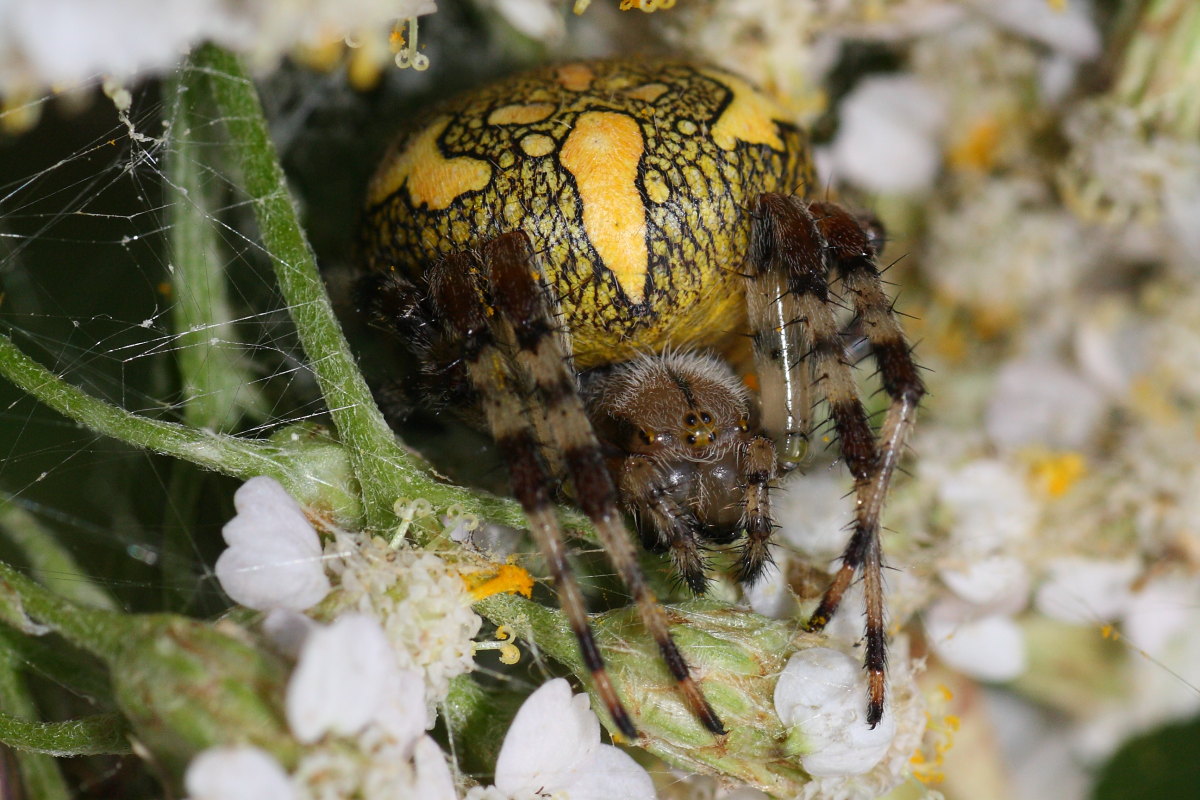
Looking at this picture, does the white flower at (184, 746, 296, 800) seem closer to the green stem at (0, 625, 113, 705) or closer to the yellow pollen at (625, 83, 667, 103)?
the green stem at (0, 625, 113, 705)

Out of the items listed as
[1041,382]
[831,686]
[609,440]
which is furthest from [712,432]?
[1041,382]

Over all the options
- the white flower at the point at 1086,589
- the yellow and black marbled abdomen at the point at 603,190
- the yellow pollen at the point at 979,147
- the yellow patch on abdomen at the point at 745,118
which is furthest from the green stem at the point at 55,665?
the yellow pollen at the point at 979,147

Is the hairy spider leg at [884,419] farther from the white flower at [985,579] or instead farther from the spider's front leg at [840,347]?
the white flower at [985,579]

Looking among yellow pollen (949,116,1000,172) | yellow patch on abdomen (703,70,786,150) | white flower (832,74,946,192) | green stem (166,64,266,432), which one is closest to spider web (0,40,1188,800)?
green stem (166,64,266,432)

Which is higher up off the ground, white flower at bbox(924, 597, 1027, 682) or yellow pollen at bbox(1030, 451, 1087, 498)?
yellow pollen at bbox(1030, 451, 1087, 498)

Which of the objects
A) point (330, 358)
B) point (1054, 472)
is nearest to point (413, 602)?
point (330, 358)

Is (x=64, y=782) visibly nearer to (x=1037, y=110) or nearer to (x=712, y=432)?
(x=712, y=432)
